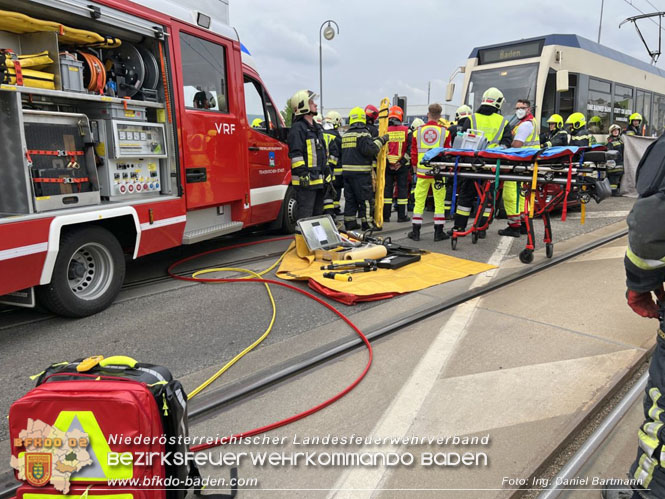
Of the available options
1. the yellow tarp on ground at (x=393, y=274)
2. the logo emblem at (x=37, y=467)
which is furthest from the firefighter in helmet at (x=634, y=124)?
the logo emblem at (x=37, y=467)

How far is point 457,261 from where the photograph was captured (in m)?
6.08

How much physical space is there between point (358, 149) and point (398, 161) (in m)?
1.32

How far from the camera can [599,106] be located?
12.2 m

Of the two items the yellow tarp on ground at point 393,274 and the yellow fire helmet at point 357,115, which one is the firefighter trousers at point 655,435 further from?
the yellow fire helmet at point 357,115

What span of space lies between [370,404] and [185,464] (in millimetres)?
1248

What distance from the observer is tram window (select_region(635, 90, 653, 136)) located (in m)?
14.4

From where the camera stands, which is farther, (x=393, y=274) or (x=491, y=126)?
(x=491, y=126)

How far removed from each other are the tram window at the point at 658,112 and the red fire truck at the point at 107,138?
1571 centimetres

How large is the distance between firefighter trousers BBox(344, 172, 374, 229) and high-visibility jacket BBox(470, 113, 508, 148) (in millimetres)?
1913

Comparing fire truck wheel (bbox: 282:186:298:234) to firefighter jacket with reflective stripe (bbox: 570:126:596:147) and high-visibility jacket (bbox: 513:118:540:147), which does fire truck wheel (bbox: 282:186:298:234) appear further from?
firefighter jacket with reflective stripe (bbox: 570:126:596:147)

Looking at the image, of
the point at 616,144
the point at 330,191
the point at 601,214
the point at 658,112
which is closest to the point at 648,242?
the point at 330,191

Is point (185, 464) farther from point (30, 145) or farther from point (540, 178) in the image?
point (540, 178)

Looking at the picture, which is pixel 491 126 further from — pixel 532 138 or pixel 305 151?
pixel 305 151

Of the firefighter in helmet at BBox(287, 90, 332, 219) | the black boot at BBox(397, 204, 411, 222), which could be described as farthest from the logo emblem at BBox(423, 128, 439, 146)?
the firefighter in helmet at BBox(287, 90, 332, 219)
